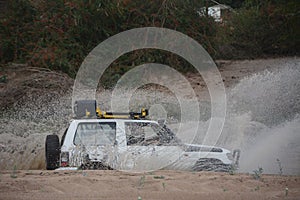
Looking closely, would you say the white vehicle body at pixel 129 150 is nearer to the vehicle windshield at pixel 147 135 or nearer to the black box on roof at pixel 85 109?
the vehicle windshield at pixel 147 135

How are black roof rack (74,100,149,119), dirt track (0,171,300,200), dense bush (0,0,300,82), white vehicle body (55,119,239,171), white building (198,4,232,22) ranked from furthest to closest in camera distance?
white building (198,4,232,22)
dense bush (0,0,300,82)
black roof rack (74,100,149,119)
white vehicle body (55,119,239,171)
dirt track (0,171,300,200)

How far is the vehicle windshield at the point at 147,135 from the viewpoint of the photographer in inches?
366

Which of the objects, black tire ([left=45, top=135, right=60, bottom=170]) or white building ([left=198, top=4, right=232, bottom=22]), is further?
white building ([left=198, top=4, right=232, bottom=22])

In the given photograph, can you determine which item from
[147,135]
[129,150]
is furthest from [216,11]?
[129,150]

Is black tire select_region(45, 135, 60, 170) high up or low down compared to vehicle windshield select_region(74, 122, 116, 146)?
down

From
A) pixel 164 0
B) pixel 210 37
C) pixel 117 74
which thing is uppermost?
pixel 164 0

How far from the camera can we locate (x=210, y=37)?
19047mm

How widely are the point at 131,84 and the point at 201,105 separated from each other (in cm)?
248

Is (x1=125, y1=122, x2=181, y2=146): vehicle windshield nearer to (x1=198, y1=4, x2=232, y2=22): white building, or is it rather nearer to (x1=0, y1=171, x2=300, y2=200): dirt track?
(x1=0, y1=171, x2=300, y2=200): dirt track

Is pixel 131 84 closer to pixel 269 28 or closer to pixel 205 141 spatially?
pixel 205 141

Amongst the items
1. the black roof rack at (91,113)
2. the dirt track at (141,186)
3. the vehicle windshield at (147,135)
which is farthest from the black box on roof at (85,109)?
the dirt track at (141,186)

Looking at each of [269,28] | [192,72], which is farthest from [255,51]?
[192,72]

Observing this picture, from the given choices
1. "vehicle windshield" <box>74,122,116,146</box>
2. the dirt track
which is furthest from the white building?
the dirt track

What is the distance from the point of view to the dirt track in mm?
6402
